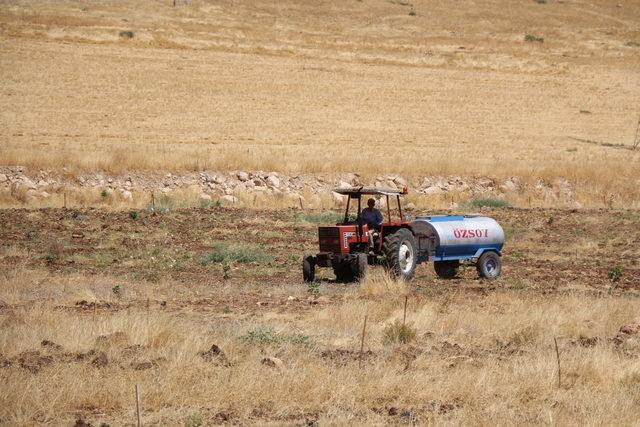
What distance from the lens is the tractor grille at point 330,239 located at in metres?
18.1

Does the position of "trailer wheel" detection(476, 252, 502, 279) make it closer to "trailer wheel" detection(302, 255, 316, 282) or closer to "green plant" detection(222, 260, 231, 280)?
"trailer wheel" detection(302, 255, 316, 282)

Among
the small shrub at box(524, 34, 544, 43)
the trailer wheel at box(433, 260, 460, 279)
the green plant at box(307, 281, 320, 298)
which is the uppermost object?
the small shrub at box(524, 34, 544, 43)

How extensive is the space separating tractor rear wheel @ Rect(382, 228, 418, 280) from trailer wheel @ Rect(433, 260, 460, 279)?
1946 millimetres

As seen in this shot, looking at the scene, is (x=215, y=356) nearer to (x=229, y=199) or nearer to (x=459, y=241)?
(x=459, y=241)

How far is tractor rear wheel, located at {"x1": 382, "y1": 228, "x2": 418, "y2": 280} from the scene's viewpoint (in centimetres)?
1800

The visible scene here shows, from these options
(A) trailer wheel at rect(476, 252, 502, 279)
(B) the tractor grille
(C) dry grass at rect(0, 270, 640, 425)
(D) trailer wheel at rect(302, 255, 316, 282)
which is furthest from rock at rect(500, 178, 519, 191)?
(C) dry grass at rect(0, 270, 640, 425)

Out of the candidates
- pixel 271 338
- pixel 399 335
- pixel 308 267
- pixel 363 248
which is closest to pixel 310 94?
pixel 363 248

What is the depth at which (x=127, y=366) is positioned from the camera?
35.2 feet

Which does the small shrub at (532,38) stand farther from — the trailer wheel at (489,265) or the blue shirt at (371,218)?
the blue shirt at (371,218)

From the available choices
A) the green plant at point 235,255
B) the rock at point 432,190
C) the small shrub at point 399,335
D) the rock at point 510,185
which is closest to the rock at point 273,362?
the small shrub at point 399,335

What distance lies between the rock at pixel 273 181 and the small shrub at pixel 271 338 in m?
21.4

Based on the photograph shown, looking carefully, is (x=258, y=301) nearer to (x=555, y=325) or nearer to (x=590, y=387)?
(x=555, y=325)

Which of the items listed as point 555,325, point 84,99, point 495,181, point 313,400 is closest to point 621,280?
point 555,325

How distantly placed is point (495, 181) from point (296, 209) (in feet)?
32.6
